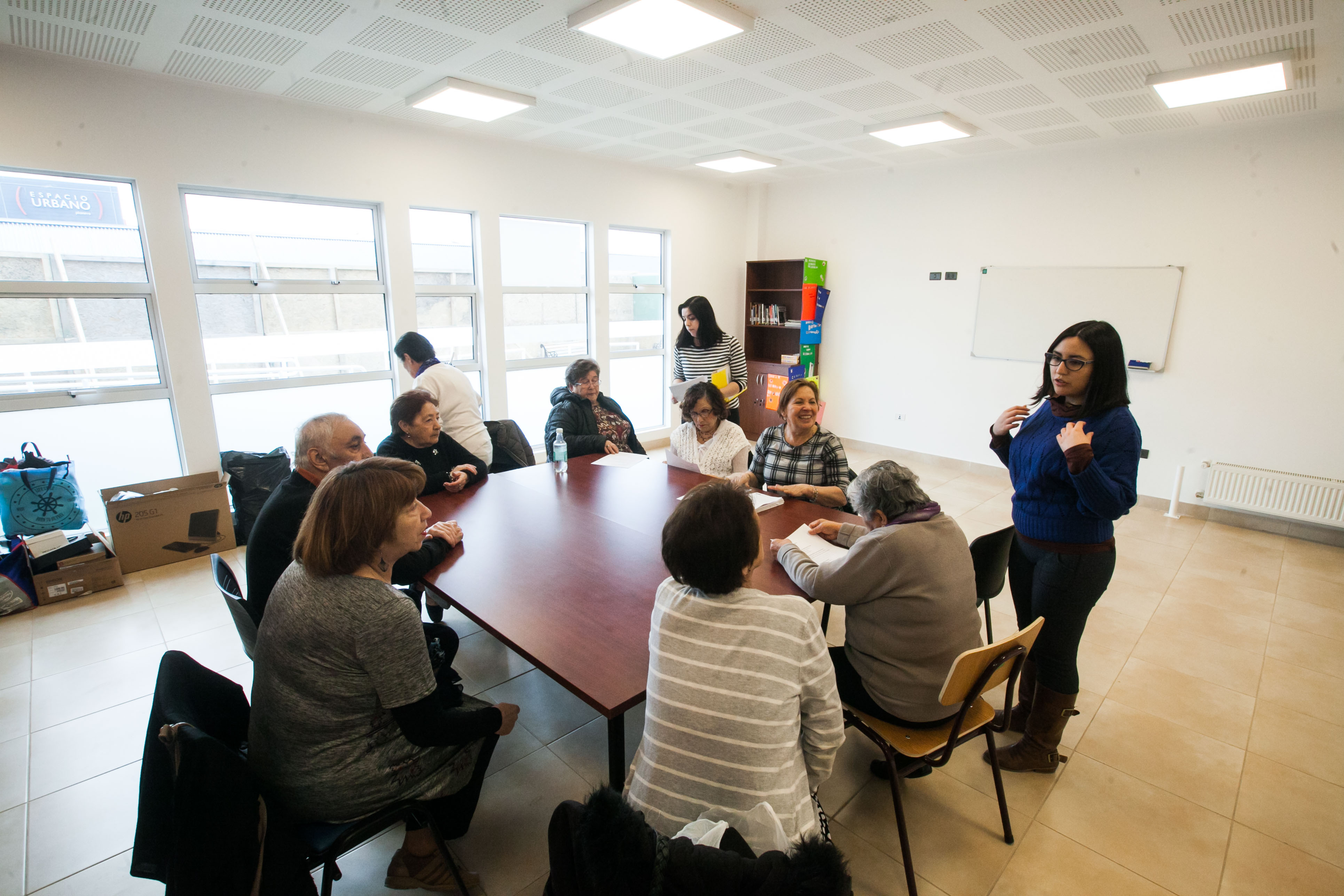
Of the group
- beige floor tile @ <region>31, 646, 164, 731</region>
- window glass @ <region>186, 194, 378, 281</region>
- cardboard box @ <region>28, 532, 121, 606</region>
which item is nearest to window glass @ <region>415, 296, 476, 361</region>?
window glass @ <region>186, 194, 378, 281</region>

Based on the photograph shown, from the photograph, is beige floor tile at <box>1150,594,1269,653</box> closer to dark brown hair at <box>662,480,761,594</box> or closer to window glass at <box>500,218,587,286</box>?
dark brown hair at <box>662,480,761,594</box>

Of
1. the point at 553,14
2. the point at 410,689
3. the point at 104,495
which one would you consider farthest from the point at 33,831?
the point at 553,14

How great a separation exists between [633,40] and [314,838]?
134 inches

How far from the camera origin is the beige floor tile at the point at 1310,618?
11.2 ft

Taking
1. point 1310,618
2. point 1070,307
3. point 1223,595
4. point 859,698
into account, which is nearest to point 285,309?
point 859,698

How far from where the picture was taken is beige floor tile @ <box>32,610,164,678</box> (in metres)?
3.01

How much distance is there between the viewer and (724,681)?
129 cm

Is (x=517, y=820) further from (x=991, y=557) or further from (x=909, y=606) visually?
(x=991, y=557)

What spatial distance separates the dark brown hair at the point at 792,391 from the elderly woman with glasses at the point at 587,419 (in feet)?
4.13

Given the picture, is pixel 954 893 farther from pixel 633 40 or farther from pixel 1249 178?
pixel 1249 178

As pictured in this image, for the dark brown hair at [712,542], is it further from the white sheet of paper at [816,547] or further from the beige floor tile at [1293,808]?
the beige floor tile at [1293,808]

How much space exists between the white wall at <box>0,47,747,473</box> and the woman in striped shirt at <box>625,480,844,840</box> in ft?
14.6

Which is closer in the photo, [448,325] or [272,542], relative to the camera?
[272,542]

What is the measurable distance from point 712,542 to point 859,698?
1.00m
